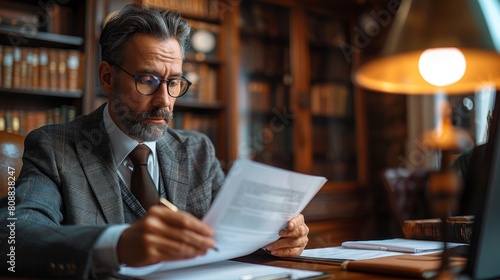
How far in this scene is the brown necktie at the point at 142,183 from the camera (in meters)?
1.36

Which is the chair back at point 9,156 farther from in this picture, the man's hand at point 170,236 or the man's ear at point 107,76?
the man's hand at point 170,236

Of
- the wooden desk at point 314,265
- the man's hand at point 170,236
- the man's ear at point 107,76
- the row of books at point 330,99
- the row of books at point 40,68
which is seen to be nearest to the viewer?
the man's hand at point 170,236

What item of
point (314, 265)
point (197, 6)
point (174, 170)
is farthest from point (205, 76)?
point (314, 265)

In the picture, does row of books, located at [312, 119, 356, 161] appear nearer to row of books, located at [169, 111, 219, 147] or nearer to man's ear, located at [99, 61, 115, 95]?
row of books, located at [169, 111, 219, 147]

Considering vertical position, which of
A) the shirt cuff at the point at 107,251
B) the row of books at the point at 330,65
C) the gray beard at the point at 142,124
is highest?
the row of books at the point at 330,65

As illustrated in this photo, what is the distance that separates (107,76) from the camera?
1.53 metres

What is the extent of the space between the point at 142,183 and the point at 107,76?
0.37 meters

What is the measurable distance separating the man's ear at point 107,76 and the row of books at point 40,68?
1424mm

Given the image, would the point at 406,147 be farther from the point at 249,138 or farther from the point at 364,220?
the point at 249,138

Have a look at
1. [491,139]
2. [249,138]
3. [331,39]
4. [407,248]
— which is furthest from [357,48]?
[491,139]

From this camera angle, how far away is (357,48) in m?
4.20

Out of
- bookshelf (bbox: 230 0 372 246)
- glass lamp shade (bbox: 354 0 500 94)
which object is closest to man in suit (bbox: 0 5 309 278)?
glass lamp shade (bbox: 354 0 500 94)

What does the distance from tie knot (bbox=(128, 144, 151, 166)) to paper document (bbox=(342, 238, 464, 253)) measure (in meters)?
0.58

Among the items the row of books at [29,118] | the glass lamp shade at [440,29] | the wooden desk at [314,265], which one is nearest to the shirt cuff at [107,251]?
the wooden desk at [314,265]
